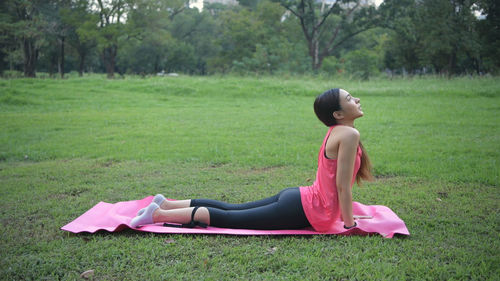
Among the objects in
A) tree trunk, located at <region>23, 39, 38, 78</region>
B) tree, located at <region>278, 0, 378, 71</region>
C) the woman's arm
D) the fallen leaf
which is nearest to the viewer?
the fallen leaf

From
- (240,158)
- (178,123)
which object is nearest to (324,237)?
(240,158)

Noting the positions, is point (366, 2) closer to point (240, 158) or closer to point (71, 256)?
point (240, 158)

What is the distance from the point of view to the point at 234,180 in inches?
207

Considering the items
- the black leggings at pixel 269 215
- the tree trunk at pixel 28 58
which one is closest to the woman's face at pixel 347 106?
the black leggings at pixel 269 215

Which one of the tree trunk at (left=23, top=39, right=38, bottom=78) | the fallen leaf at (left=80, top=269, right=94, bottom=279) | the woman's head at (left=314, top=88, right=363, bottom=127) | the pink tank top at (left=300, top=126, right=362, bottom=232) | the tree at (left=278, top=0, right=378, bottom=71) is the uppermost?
the tree at (left=278, top=0, right=378, bottom=71)

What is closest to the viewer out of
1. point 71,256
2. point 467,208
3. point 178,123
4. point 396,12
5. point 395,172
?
point 71,256

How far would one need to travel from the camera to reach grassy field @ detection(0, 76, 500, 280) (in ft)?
A: 9.46

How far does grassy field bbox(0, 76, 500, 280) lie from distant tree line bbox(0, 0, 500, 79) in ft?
41.1

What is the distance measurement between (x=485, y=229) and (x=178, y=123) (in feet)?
25.0

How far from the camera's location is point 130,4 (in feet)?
102

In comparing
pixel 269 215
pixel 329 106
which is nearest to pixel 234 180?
pixel 269 215

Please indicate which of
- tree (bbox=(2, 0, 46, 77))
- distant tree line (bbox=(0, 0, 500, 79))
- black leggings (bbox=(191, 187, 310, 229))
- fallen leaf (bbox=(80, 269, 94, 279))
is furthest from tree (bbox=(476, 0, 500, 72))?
tree (bbox=(2, 0, 46, 77))

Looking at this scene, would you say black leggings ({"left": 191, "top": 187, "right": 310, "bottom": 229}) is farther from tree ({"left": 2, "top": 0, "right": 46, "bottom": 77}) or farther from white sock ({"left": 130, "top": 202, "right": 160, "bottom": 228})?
tree ({"left": 2, "top": 0, "right": 46, "bottom": 77})

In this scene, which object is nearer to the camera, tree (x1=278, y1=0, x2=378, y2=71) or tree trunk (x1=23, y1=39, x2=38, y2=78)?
tree trunk (x1=23, y1=39, x2=38, y2=78)
